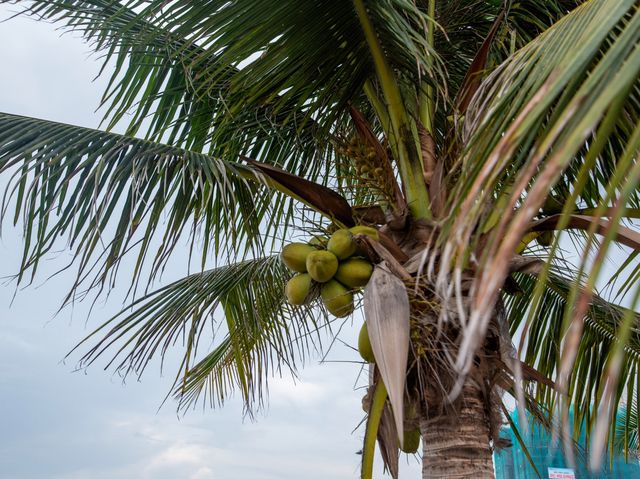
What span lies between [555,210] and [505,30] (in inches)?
33.7

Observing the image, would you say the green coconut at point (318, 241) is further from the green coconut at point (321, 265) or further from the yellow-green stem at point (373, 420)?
the yellow-green stem at point (373, 420)

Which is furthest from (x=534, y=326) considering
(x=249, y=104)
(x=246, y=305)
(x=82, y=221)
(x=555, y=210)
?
(x=82, y=221)

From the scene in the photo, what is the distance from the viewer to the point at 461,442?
188cm

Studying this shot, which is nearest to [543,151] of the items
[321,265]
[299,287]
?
[321,265]

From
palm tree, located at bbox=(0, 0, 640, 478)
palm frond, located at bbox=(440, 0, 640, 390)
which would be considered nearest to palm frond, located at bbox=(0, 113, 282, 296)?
palm tree, located at bbox=(0, 0, 640, 478)

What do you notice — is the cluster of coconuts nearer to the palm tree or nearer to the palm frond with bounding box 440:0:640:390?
the palm tree

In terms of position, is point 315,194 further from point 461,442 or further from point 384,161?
point 461,442

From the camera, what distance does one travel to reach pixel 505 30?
2.68 metres

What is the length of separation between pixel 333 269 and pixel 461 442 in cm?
66

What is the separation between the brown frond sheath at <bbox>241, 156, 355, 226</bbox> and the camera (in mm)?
2119

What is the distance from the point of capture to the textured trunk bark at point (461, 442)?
6.11 feet

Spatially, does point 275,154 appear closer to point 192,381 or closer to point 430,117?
point 430,117

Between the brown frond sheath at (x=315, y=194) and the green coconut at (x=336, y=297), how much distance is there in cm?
32

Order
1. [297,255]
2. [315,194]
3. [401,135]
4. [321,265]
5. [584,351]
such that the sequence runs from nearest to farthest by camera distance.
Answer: [321,265]
[297,255]
[315,194]
[401,135]
[584,351]
